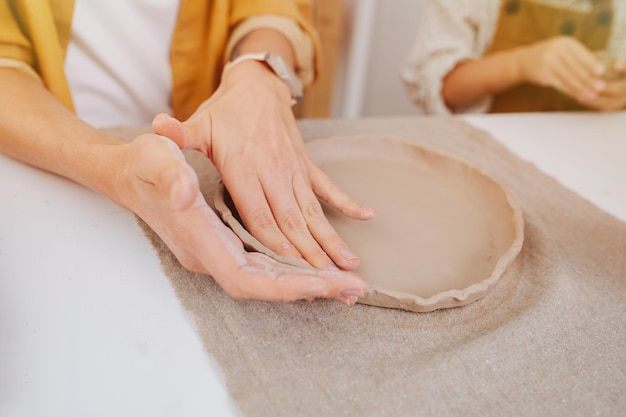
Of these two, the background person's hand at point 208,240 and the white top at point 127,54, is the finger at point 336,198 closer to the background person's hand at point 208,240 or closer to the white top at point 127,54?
the background person's hand at point 208,240

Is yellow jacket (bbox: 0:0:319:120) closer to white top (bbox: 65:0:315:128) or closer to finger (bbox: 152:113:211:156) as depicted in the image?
white top (bbox: 65:0:315:128)

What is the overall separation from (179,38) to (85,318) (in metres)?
0.56

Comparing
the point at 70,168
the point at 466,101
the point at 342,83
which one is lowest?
the point at 342,83

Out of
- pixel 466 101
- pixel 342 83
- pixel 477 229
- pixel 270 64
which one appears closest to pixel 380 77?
pixel 342 83

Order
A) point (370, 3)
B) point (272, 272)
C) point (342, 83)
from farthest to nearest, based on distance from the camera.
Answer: point (342, 83), point (370, 3), point (272, 272)

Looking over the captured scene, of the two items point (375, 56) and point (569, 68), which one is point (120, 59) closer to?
point (569, 68)

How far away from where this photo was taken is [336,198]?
1.95 feet

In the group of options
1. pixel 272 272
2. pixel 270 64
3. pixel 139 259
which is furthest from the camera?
pixel 270 64

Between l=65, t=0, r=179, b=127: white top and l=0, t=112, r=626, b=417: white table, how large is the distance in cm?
26

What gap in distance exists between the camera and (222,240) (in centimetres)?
42

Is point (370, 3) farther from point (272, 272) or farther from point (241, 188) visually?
point (272, 272)

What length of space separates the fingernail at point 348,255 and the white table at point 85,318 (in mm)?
165

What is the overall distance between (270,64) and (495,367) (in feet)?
1.64

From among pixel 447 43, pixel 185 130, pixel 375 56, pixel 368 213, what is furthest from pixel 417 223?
pixel 375 56
